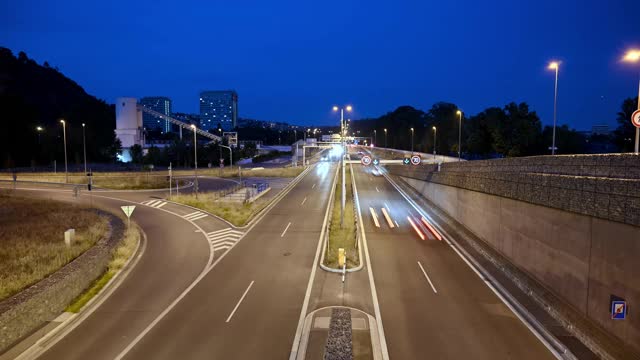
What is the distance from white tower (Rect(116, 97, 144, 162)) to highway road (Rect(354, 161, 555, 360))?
369 ft

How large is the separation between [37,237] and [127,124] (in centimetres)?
10469

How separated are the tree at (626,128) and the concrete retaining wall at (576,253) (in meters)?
34.9

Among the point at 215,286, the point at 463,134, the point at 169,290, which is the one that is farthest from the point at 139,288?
the point at 463,134

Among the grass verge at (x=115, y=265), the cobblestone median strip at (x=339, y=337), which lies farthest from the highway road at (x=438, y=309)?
the grass verge at (x=115, y=265)

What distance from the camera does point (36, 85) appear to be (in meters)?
154

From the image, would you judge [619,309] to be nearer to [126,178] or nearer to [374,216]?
[374,216]

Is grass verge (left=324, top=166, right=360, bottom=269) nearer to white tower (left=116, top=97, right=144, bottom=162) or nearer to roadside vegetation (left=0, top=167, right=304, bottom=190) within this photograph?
roadside vegetation (left=0, top=167, right=304, bottom=190)

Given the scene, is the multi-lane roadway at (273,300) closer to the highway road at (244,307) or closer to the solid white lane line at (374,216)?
the highway road at (244,307)

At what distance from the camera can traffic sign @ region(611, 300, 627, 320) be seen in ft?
41.1

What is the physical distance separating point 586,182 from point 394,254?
13.5m

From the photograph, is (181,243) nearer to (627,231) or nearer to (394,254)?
(394,254)

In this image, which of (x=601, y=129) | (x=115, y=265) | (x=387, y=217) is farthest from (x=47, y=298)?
(x=601, y=129)

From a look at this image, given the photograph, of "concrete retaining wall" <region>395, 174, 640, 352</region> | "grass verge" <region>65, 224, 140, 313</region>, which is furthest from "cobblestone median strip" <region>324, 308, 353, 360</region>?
"grass verge" <region>65, 224, 140, 313</region>

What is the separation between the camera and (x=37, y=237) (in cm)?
2756
